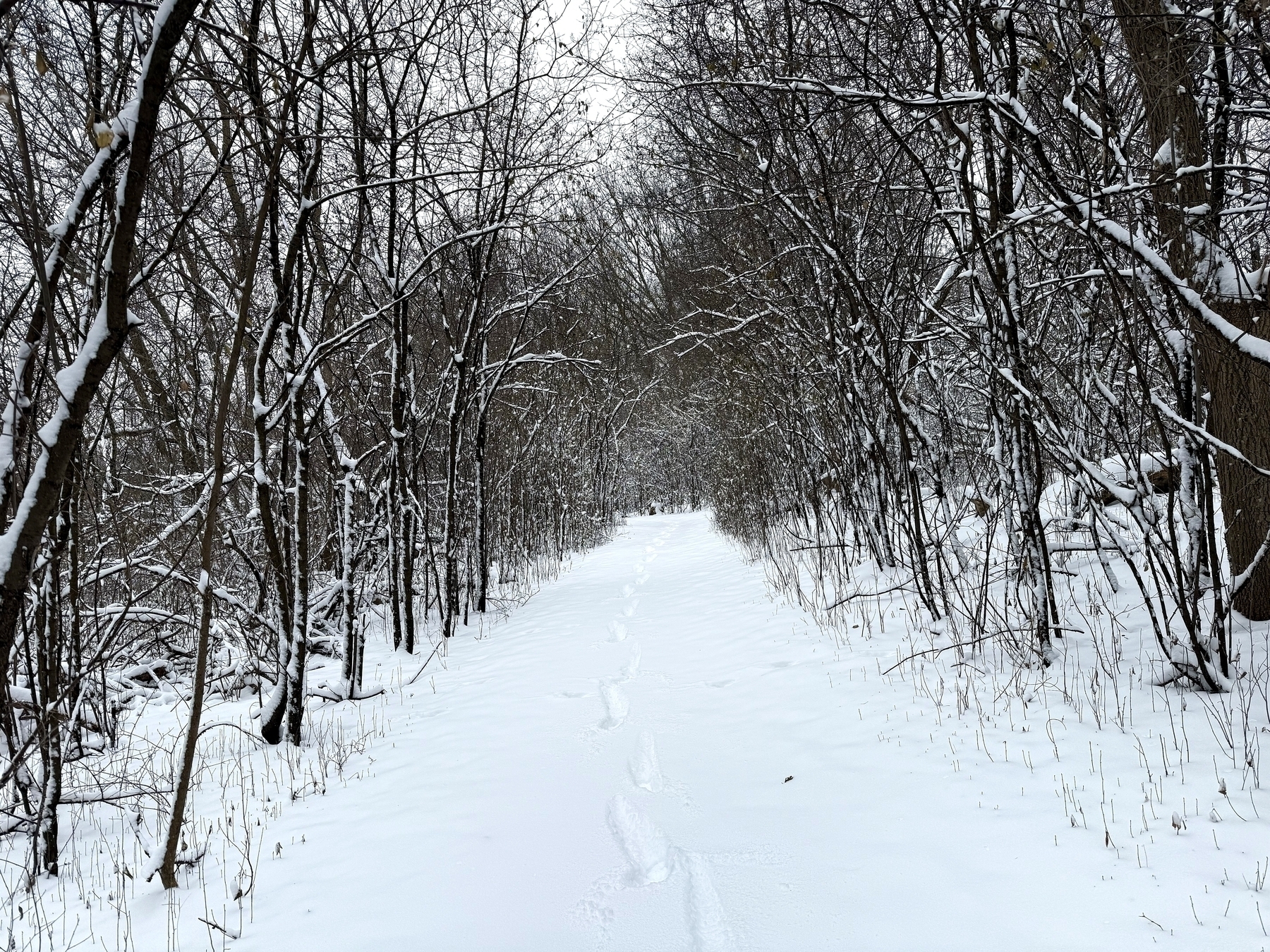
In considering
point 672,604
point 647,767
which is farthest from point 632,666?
point 672,604

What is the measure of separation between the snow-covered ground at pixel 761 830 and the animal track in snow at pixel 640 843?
12 mm

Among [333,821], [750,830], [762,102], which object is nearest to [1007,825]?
[750,830]

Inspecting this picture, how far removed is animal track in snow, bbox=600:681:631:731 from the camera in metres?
3.92

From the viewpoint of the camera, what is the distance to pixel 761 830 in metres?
2.56

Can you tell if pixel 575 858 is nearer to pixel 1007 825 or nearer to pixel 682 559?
pixel 1007 825

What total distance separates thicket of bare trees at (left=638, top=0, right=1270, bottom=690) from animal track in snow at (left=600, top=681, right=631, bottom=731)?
198cm

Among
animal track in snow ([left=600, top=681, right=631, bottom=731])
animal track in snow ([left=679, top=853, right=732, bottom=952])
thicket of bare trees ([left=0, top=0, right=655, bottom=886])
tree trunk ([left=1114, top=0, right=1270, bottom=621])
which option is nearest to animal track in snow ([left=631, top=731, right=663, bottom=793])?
animal track in snow ([left=600, top=681, right=631, bottom=731])

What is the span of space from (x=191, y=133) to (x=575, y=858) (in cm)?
417

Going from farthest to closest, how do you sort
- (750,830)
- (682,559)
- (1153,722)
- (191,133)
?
1. (682,559)
2. (191,133)
3. (1153,722)
4. (750,830)

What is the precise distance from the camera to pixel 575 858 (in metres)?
2.45

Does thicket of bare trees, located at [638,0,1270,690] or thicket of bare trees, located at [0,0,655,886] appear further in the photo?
thicket of bare trees, located at [638,0,1270,690]

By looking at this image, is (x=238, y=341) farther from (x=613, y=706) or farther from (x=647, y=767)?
(x=613, y=706)

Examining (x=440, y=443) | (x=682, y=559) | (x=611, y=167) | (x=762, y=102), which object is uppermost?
(x=611, y=167)

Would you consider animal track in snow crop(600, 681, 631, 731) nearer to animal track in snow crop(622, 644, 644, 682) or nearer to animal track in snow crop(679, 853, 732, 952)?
animal track in snow crop(622, 644, 644, 682)
